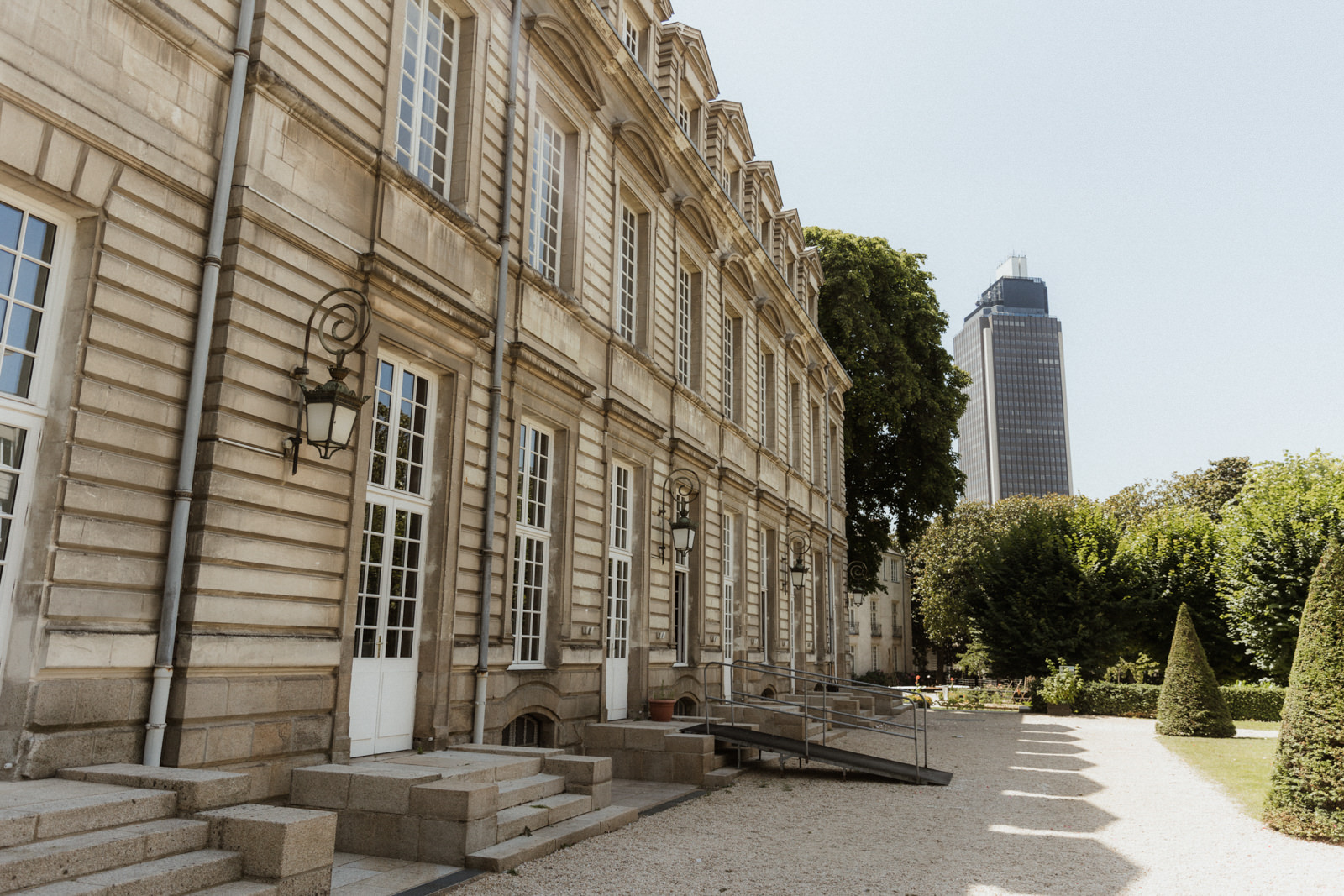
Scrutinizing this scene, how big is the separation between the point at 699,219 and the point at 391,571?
9305 mm

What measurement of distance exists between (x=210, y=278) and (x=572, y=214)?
5974mm

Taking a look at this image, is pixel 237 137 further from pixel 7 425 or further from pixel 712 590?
pixel 712 590

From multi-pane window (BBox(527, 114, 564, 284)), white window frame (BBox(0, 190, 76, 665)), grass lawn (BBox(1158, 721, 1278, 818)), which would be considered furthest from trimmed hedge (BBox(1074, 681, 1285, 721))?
white window frame (BBox(0, 190, 76, 665))

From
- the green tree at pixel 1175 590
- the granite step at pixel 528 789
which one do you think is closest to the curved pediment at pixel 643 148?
the granite step at pixel 528 789

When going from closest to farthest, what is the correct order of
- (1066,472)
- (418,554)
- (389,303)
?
(389,303), (418,554), (1066,472)

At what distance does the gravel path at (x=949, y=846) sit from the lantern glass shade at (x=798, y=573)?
7654 mm

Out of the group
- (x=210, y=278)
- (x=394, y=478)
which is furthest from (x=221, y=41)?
(x=394, y=478)

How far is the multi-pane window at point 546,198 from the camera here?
10551 mm

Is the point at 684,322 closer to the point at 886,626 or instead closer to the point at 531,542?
the point at 531,542

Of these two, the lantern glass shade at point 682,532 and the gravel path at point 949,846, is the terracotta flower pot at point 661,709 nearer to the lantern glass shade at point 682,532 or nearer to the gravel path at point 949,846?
the gravel path at point 949,846

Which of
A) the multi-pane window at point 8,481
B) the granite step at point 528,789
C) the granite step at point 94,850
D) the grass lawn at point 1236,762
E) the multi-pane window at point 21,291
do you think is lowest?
the grass lawn at point 1236,762

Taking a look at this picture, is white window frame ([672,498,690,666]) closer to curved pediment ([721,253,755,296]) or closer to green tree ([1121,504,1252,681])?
curved pediment ([721,253,755,296])

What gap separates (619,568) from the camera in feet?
39.8

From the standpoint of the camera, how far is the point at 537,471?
407 inches
